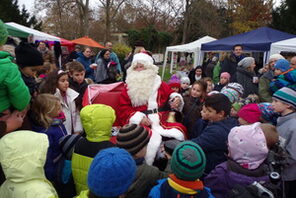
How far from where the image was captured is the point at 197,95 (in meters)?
4.14

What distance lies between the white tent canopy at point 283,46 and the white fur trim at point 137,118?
22.0 ft

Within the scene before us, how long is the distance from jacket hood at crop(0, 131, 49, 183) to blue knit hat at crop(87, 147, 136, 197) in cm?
45

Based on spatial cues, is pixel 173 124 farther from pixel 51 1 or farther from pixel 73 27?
pixel 73 27

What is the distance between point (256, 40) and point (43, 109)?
363 inches

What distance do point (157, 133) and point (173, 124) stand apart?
0.34 metres

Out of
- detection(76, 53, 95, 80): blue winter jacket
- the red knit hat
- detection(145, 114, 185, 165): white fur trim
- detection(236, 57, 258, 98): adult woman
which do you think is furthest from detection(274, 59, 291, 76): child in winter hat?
detection(76, 53, 95, 80): blue winter jacket

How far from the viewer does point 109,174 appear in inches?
58.3

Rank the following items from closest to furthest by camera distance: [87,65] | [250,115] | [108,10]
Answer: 1. [250,115]
2. [87,65]
3. [108,10]

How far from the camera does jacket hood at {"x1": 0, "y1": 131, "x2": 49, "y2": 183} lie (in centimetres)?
167

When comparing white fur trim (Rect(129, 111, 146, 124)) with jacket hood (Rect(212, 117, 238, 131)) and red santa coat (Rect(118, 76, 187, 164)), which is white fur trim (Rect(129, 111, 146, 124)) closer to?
red santa coat (Rect(118, 76, 187, 164))

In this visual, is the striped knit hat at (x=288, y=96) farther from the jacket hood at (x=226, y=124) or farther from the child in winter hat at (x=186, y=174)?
the child in winter hat at (x=186, y=174)

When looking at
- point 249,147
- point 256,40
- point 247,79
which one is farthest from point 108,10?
point 249,147

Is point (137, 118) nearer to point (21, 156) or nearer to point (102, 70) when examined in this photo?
point (21, 156)

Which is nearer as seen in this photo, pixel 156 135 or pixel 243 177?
pixel 243 177
